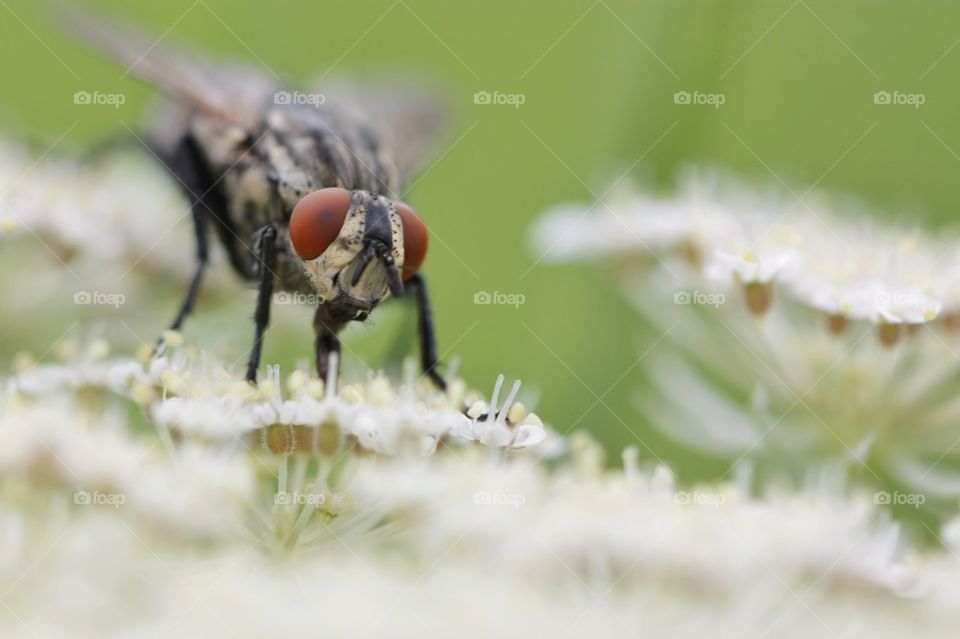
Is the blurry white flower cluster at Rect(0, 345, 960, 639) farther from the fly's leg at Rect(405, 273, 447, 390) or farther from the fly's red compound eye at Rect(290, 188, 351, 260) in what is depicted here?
the fly's red compound eye at Rect(290, 188, 351, 260)

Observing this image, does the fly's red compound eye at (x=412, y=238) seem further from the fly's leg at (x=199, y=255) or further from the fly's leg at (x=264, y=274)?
the fly's leg at (x=199, y=255)

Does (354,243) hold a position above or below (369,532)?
above

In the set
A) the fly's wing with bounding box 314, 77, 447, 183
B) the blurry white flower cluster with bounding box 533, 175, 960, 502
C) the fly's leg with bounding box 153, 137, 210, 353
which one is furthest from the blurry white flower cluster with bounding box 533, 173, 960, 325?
the fly's leg with bounding box 153, 137, 210, 353

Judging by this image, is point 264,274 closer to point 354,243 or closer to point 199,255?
point 354,243

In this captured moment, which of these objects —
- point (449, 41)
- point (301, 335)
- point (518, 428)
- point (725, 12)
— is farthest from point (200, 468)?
point (449, 41)

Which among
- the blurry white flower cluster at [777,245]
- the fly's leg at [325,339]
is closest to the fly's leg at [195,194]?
the fly's leg at [325,339]

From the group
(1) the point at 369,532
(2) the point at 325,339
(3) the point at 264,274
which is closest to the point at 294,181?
(3) the point at 264,274

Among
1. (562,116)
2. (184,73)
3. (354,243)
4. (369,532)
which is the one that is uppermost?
(562,116)

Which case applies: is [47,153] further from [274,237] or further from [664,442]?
[664,442]
